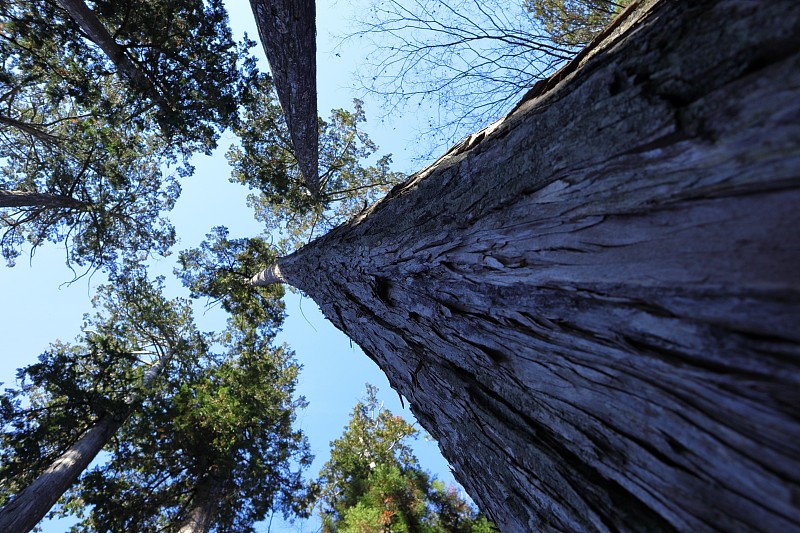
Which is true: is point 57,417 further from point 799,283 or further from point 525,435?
point 799,283

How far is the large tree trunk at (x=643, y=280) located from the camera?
28.9 inches

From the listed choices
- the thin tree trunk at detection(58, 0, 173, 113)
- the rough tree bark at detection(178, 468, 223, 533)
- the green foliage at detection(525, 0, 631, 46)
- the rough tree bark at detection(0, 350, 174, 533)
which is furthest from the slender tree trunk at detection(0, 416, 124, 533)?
the green foliage at detection(525, 0, 631, 46)

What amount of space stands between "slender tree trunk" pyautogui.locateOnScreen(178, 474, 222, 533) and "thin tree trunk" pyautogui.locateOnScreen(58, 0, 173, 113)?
8.69 metres

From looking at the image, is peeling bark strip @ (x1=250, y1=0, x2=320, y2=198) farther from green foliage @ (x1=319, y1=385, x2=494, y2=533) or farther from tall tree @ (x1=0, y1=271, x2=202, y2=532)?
tall tree @ (x1=0, y1=271, x2=202, y2=532)

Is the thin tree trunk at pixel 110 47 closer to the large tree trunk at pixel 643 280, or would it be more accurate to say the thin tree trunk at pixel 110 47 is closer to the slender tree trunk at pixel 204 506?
the large tree trunk at pixel 643 280

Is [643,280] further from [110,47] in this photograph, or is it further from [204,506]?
[204,506]

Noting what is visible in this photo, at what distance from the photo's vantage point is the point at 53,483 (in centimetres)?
704

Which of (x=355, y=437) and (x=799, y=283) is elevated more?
(x=799, y=283)

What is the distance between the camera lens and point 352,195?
1173 centimetres

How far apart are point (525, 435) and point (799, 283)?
117 cm

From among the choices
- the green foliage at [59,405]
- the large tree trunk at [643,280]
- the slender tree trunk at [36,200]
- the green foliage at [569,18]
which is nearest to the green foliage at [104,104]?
the slender tree trunk at [36,200]

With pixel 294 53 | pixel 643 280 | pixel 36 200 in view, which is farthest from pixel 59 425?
pixel 643 280

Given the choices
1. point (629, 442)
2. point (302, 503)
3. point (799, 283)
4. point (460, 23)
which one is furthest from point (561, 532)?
point (302, 503)

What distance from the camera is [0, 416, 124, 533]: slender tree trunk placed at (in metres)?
6.32
